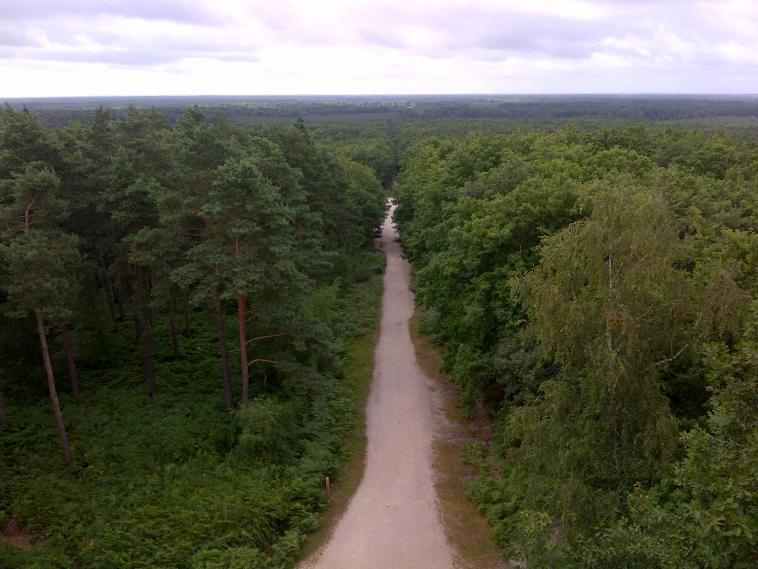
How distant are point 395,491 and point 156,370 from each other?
43.0ft

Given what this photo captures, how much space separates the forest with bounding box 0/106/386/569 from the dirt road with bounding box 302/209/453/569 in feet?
3.93

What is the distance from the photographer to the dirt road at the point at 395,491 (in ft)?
47.6

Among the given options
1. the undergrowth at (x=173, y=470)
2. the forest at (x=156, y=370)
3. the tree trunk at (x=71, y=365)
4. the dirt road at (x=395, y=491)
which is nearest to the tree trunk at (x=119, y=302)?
the forest at (x=156, y=370)

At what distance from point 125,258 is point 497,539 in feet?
57.2

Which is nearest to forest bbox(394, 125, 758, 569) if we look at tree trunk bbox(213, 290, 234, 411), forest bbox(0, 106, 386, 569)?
forest bbox(0, 106, 386, 569)

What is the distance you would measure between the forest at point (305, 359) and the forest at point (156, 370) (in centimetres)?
9

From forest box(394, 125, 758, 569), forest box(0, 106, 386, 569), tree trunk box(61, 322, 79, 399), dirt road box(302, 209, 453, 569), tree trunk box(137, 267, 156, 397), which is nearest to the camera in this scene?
forest box(394, 125, 758, 569)

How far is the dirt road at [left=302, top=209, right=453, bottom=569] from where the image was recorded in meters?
14.5

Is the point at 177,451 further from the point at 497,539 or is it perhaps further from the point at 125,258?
the point at 497,539

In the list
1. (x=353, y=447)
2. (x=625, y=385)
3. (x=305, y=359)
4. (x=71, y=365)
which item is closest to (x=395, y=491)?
(x=353, y=447)

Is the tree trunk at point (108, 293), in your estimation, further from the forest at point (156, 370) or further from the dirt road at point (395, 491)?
the dirt road at point (395, 491)

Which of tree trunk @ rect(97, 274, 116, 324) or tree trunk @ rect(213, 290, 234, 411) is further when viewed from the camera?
tree trunk @ rect(97, 274, 116, 324)

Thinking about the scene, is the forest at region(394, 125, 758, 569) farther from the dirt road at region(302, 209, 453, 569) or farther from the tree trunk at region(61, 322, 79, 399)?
the tree trunk at region(61, 322, 79, 399)

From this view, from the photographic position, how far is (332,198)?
40.5 meters
